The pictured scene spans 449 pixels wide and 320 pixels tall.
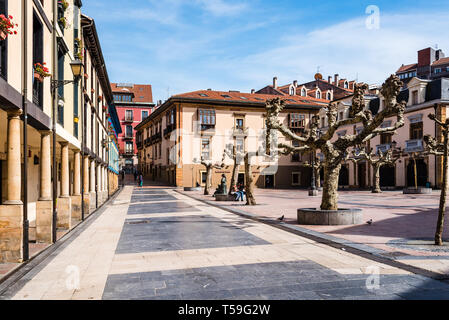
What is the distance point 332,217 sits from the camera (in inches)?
473

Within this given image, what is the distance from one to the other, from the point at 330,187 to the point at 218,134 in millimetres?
33980

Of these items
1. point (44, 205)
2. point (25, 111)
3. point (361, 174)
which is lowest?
point (361, 174)

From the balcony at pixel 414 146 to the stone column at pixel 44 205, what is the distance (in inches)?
1337

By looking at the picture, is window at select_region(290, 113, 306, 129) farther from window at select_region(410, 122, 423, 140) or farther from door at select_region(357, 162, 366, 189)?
window at select_region(410, 122, 423, 140)

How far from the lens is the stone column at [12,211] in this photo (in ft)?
24.2

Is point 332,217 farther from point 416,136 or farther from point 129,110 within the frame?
point 129,110

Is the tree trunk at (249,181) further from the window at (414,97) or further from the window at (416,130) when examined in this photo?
the window at (414,97)

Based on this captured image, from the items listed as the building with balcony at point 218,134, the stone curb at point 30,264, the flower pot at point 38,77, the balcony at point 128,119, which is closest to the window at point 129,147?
the balcony at point 128,119

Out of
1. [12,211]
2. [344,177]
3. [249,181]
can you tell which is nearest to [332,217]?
[249,181]

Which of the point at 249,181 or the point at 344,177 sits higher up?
the point at 249,181

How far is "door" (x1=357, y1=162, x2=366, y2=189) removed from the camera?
1718 inches

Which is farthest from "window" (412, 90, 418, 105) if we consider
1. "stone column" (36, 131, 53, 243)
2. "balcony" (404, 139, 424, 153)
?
"stone column" (36, 131, 53, 243)

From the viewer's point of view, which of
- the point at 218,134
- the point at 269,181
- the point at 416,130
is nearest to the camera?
the point at 416,130
